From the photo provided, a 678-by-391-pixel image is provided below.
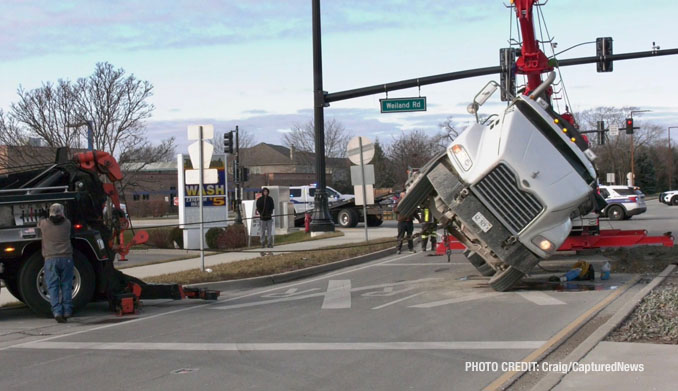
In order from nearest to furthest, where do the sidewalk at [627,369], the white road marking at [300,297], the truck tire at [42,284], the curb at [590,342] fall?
1. the sidewalk at [627,369]
2. the curb at [590,342]
3. the truck tire at [42,284]
4. the white road marking at [300,297]

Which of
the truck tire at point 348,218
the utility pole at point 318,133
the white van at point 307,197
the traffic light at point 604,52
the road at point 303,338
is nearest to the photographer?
the road at point 303,338

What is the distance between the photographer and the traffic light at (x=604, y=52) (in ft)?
87.2

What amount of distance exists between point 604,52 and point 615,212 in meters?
10.1

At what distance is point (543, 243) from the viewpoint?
10.4 metres

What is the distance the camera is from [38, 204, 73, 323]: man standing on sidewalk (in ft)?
32.8

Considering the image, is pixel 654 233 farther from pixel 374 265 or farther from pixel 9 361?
pixel 9 361

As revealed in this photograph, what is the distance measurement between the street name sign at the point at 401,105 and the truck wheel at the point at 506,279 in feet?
52.7

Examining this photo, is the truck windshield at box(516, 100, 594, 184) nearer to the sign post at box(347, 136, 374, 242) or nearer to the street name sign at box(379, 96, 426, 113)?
the sign post at box(347, 136, 374, 242)

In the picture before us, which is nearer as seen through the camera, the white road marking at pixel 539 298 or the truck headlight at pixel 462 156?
the white road marking at pixel 539 298

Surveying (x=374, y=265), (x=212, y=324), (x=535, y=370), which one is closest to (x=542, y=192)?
(x=535, y=370)

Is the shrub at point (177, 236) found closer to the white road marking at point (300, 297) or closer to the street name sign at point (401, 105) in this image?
the street name sign at point (401, 105)

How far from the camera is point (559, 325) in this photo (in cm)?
871

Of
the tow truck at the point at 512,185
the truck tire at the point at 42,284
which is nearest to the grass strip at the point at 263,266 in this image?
the truck tire at the point at 42,284

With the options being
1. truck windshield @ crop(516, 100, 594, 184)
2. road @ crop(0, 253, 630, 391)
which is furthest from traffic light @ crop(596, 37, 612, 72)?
truck windshield @ crop(516, 100, 594, 184)
